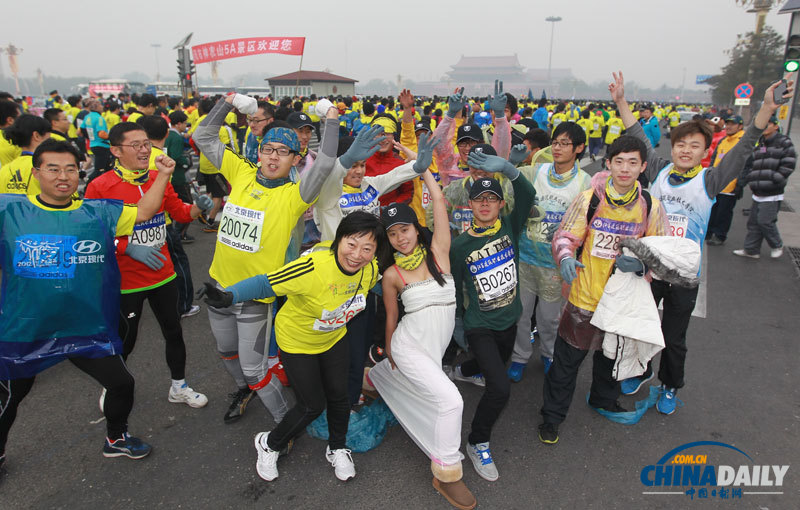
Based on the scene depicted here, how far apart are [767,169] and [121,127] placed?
858 cm

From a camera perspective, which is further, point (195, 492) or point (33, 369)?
point (195, 492)

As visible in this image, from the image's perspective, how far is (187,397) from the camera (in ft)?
12.4

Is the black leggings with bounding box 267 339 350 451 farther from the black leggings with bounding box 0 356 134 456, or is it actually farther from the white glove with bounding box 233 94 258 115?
the white glove with bounding box 233 94 258 115

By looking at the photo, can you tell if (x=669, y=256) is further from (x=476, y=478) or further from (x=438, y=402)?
(x=476, y=478)

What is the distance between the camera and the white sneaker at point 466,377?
414 cm

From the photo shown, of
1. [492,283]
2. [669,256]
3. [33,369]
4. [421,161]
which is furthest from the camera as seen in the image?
[421,161]

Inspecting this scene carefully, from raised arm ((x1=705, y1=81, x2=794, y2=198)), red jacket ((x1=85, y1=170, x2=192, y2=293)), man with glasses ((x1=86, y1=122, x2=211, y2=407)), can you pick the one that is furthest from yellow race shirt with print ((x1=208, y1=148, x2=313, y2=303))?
raised arm ((x1=705, y1=81, x2=794, y2=198))

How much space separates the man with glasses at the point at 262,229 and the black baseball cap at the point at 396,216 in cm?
47

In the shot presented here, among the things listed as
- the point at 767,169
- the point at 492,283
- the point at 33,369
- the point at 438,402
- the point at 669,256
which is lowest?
the point at 438,402

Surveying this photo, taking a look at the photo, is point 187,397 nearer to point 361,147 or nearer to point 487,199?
point 361,147

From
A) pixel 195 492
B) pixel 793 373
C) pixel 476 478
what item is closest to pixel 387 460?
pixel 476 478

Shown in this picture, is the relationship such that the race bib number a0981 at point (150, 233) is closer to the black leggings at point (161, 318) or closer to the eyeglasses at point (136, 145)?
the black leggings at point (161, 318)

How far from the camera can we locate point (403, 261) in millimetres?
3053

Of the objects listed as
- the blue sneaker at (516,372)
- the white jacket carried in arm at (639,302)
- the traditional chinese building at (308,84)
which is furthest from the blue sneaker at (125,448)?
the traditional chinese building at (308,84)
